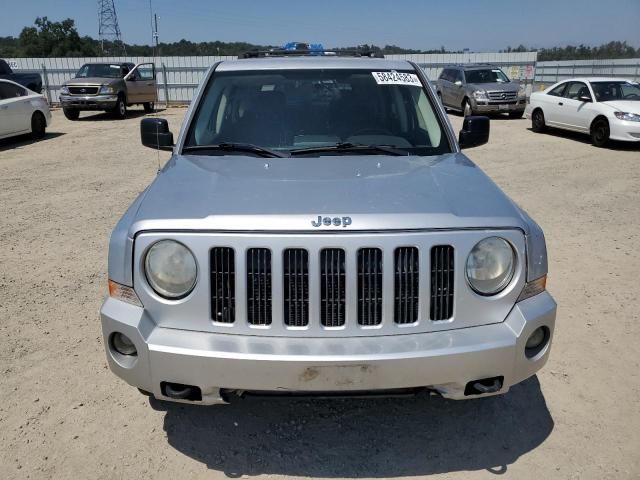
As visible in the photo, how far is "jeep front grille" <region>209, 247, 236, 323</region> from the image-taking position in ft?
7.91

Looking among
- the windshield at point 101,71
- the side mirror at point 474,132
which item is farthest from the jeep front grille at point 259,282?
the windshield at point 101,71

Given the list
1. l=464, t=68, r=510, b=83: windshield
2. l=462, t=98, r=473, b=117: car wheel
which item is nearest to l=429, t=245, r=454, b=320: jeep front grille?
l=462, t=98, r=473, b=117: car wheel

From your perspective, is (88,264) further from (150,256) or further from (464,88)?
(464,88)

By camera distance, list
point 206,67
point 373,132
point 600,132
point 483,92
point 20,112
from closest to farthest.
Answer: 1. point 373,132
2. point 600,132
3. point 20,112
4. point 483,92
5. point 206,67

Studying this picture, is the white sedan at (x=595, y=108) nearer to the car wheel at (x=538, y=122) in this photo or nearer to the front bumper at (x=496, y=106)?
the car wheel at (x=538, y=122)

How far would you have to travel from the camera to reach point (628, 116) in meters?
12.3

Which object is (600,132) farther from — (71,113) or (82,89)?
(71,113)

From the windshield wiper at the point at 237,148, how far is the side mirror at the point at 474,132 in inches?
57.5

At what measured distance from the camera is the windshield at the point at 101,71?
20.2 metres

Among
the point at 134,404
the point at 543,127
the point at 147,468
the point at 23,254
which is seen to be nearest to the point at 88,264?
the point at 23,254

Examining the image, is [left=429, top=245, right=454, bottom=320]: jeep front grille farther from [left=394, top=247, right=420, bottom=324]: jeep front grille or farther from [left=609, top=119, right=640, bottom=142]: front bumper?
[left=609, top=119, right=640, bottom=142]: front bumper

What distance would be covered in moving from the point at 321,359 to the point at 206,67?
24280 millimetres

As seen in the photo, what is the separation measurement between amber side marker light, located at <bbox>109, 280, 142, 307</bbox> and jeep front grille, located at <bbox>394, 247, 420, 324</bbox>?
114 centimetres

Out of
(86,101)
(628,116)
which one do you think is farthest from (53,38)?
(628,116)
